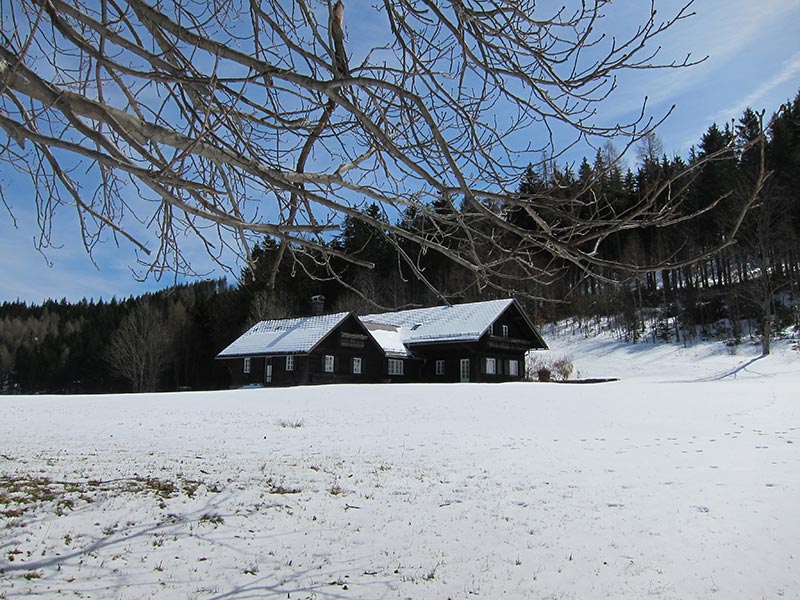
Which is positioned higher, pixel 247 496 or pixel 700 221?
pixel 700 221

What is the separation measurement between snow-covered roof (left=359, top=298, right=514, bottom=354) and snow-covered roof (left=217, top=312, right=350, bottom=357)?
10.6 ft

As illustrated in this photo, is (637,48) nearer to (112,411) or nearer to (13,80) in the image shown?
(13,80)

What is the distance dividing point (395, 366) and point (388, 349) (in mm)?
1705

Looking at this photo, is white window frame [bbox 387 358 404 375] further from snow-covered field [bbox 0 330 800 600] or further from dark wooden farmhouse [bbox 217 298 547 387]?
snow-covered field [bbox 0 330 800 600]

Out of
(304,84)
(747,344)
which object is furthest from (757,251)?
Answer: (304,84)

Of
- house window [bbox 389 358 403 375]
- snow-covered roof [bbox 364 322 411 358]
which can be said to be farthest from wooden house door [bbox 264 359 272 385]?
house window [bbox 389 358 403 375]

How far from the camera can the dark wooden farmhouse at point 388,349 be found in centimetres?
3484

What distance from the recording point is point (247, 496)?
7.62 meters

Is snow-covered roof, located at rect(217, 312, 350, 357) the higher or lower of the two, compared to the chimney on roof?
lower

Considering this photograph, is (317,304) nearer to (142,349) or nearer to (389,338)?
(389,338)

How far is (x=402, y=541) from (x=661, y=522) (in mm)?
2996

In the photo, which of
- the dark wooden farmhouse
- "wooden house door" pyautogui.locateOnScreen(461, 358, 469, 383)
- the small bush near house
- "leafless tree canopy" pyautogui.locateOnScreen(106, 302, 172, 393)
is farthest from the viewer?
"leafless tree canopy" pyautogui.locateOnScreen(106, 302, 172, 393)

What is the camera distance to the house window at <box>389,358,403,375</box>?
37750mm

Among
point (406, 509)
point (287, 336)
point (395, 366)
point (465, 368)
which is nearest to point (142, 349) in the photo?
point (287, 336)
